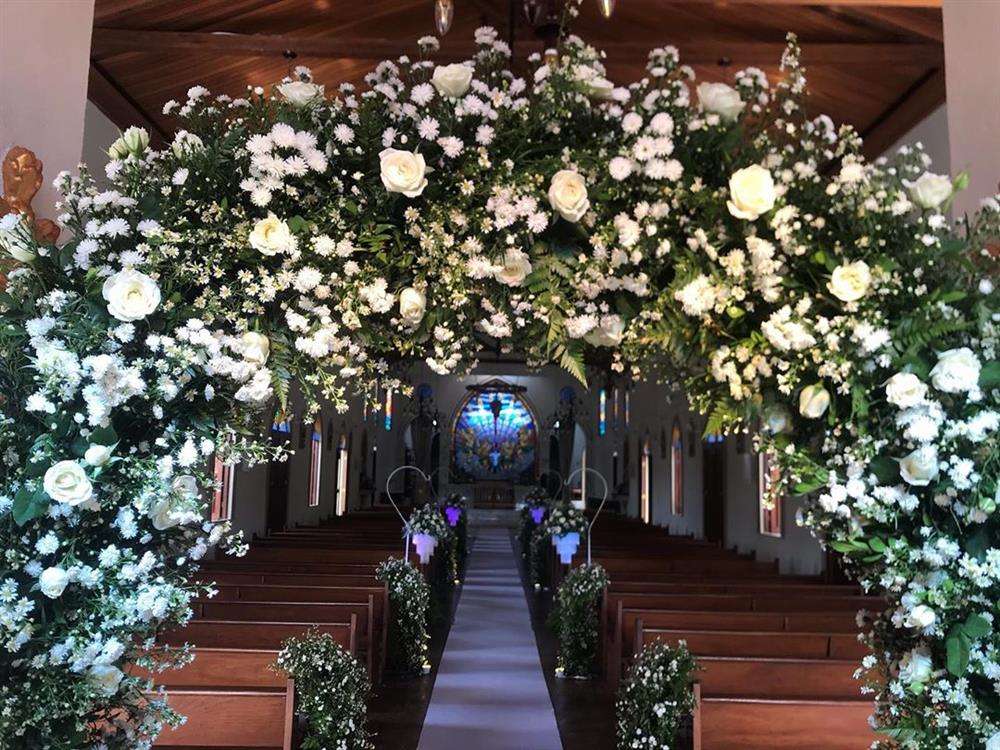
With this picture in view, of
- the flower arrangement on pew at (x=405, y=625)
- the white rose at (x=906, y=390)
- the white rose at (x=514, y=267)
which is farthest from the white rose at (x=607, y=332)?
the flower arrangement on pew at (x=405, y=625)

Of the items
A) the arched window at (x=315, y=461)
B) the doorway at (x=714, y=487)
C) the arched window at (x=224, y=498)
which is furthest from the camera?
the arched window at (x=315, y=461)

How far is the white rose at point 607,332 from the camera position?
2.57 meters

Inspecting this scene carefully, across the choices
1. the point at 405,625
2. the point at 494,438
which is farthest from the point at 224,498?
the point at 494,438

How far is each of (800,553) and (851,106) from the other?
530 cm

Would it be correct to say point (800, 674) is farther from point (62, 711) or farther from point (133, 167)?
point (133, 167)

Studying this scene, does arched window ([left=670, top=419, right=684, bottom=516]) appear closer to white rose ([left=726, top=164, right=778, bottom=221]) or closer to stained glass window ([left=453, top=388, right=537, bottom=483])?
stained glass window ([left=453, top=388, right=537, bottom=483])

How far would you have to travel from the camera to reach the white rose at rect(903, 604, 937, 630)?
226 cm

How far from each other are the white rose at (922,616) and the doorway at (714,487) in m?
11.5

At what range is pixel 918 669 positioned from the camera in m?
2.40

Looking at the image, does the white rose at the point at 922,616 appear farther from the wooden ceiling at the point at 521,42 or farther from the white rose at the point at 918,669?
the wooden ceiling at the point at 521,42

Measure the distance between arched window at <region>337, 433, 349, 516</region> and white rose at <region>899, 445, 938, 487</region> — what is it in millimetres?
17253

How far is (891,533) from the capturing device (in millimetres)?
2426

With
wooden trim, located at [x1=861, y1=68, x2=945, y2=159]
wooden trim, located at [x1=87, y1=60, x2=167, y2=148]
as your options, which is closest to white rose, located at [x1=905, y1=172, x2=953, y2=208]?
wooden trim, located at [x1=861, y1=68, x2=945, y2=159]

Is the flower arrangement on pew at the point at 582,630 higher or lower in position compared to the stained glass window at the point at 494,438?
lower
